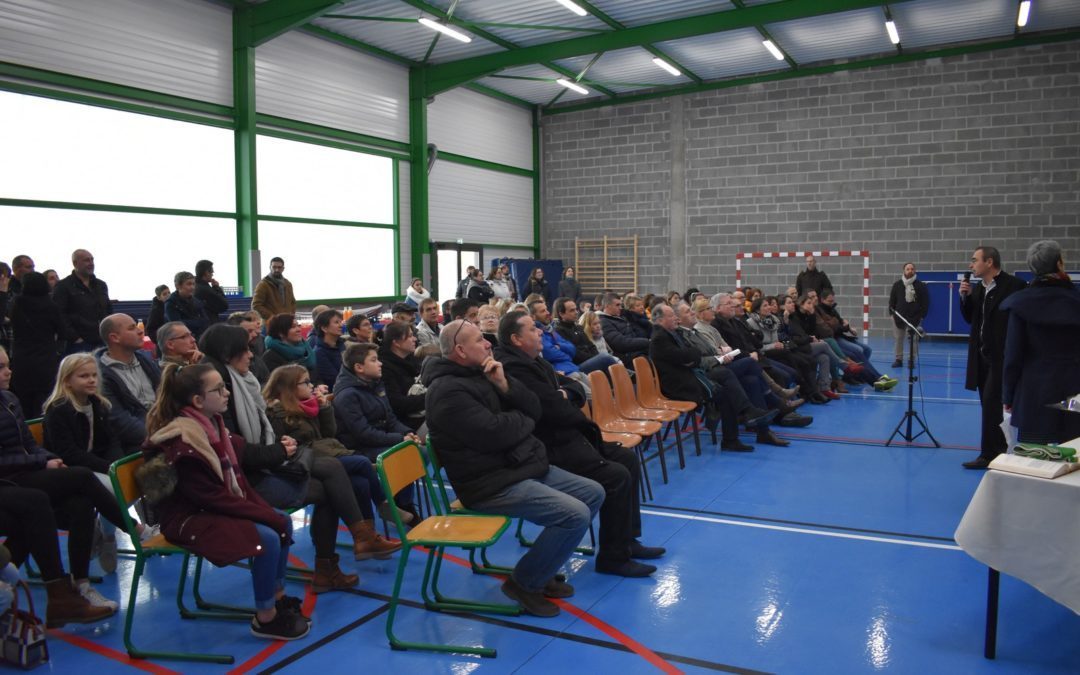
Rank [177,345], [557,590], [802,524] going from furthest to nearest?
1. [802,524]
2. [177,345]
3. [557,590]

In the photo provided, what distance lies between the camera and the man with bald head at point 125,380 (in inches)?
158

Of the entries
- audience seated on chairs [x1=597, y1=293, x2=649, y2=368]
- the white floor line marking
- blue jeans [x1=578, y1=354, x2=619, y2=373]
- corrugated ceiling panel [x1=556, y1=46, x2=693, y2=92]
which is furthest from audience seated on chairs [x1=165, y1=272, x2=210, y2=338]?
corrugated ceiling panel [x1=556, y1=46, x2=693, y2=92]

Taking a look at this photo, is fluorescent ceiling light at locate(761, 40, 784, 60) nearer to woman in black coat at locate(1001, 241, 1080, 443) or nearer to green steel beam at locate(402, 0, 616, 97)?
green steel beam at locate(402, 0, 616, 97)

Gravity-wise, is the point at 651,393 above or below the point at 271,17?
below

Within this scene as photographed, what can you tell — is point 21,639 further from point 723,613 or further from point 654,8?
point 654,8

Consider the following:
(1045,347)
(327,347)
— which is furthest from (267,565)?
(1045,347)

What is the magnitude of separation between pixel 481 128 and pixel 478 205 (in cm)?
163

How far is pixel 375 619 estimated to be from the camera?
337 cm

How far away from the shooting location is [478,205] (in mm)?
16438

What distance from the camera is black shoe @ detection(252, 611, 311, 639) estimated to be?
318cm

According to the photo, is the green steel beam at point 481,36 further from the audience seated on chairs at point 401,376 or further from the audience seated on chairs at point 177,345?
the audience seated on chairs at point 177,345

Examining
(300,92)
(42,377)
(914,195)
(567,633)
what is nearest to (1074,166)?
(914,195)

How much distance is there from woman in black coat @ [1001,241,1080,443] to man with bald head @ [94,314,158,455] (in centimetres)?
465

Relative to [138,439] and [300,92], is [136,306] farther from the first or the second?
[138,439]
